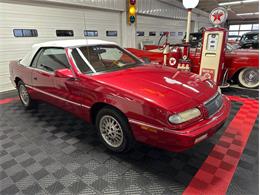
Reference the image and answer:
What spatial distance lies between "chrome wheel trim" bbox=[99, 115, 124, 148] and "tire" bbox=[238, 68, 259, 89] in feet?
13.1

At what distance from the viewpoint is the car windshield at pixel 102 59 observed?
2295 mm

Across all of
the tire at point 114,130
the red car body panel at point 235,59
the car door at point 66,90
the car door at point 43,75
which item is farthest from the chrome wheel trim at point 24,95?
the red car body panel at point 235,59

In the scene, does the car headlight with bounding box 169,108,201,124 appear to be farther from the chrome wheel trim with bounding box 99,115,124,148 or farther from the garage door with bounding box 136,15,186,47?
the garage door with bounding box 136,15,186,47

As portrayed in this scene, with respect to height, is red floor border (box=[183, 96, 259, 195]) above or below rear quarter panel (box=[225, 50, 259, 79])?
below

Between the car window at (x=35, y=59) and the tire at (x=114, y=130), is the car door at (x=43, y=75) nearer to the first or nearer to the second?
the car window at (x=35, y=59)

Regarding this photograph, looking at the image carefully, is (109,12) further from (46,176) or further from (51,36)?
(46,176)

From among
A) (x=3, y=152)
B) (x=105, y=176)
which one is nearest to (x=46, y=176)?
(x=105, y=176)

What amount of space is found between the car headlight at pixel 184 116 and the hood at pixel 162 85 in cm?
7

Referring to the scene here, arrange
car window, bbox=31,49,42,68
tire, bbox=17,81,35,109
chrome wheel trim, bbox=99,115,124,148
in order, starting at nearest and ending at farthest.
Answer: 1. chrome wheel trim, bbox=99,115,124,148
2. car window, bbox=31,49,42,68
3. tire, bbox=17,81,35,109

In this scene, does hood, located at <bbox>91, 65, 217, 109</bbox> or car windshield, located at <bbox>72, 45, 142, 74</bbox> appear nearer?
hood, located at <bbox>91, 65, 217, 109</bbox>

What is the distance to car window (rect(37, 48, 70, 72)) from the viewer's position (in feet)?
8.33

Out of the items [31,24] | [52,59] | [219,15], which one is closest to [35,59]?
[52,59]

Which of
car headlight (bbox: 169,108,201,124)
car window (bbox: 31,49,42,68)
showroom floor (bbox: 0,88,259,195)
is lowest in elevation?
showroom floor (bbox: 0,88,259,195)

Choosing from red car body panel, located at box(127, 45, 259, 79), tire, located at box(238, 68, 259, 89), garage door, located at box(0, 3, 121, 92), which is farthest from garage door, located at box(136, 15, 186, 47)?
tire, located at box(238, 68, 259, 89)
